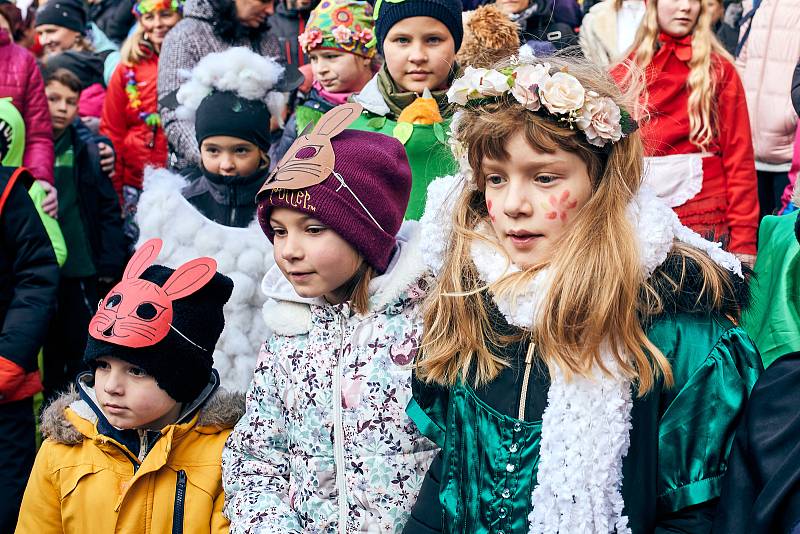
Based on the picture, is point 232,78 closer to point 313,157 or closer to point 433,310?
point 313,157

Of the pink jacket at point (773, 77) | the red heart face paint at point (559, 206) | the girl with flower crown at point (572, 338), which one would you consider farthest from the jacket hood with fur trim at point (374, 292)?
the pink jacket at point (773, 77)

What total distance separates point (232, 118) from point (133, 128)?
3.05m

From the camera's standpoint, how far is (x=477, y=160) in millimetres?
2609

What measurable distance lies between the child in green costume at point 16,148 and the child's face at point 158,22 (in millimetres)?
2203

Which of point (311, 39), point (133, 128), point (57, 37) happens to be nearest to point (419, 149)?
point (311, 39)

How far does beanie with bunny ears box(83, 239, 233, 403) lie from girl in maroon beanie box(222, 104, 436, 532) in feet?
1.10

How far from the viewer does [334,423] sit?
2.94m

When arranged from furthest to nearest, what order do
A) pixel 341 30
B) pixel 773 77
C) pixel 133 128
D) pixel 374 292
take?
pixel 133 128
pixel 773 77
pixel 341 30
pixel 374 292

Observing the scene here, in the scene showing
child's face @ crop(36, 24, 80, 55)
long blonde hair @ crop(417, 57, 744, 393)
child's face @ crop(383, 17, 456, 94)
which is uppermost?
long blonde hair @ crop(417, 57, 744, 393)

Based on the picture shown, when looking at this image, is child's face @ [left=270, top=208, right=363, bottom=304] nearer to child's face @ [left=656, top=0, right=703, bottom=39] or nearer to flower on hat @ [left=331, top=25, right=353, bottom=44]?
flower on hat @ [left=331, top=25, right=353, bottom=44]

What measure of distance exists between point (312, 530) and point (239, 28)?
12.8 ft

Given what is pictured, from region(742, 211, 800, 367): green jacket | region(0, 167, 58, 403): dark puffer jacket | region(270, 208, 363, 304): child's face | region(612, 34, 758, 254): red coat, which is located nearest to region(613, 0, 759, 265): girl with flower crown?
region(612, 34, 758, 254): red coat

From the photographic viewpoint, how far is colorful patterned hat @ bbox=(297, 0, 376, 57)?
5129 mm

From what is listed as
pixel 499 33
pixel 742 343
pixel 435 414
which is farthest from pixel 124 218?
pixel 742 343
